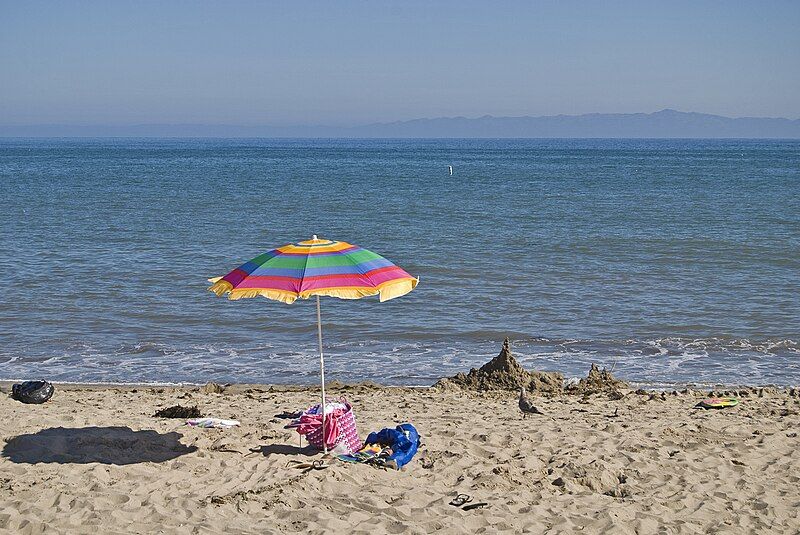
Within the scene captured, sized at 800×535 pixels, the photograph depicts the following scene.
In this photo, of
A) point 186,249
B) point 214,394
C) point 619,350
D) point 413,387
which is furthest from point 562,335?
point 186,249

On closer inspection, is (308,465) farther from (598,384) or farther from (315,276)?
(598,384)

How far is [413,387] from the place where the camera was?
1270 centimetres

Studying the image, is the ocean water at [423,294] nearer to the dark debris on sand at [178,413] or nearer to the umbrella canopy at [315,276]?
the dark debris on sand at [178,413]

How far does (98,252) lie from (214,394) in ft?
50.6

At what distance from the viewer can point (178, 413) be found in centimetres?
1026

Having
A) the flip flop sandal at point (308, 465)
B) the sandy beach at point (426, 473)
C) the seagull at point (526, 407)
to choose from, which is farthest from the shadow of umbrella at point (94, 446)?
the seagull at point (526, 407)

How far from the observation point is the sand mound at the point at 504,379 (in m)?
12.2

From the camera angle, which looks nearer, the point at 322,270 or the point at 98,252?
the point at 322,270

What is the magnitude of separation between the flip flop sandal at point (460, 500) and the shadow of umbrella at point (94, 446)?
2.75m

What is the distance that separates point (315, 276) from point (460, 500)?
226 cm

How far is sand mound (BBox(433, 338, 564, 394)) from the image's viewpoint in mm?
12188

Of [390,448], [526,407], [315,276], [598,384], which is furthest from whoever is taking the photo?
[598,384]

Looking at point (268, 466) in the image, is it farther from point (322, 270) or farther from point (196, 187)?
point (196, 187)

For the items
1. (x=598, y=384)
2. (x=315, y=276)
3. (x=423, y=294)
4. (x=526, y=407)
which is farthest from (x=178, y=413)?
(x=423, y=294)
